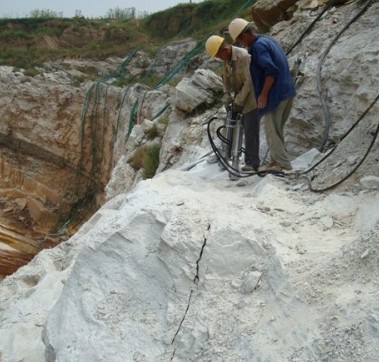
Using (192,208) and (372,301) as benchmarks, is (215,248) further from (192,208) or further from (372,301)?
(372,301)


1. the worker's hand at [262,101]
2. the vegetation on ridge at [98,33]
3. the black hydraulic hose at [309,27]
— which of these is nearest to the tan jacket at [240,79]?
the worker's hand at [262,101]

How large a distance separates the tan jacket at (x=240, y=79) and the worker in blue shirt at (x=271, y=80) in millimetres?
59

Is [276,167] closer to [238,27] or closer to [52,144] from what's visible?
[238,27]

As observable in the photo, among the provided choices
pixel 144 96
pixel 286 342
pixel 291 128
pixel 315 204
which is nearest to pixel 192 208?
pixel 315 204

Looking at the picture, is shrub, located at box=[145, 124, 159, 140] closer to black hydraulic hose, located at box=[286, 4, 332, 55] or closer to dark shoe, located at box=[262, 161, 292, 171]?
black hydraulic hose, located at box=[286, 4, 332, 55]

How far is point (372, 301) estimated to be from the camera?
7.80 ft

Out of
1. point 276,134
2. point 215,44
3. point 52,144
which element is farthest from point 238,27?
point 52,144

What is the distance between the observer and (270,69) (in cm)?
457

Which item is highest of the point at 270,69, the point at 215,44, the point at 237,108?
the point at 215,44

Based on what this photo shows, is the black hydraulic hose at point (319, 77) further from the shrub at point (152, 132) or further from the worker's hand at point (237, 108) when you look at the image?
the shrub at point (152, 132)

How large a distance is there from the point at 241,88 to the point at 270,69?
461mm

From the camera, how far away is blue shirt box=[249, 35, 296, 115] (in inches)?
180

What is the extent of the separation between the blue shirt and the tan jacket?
2.2 inches

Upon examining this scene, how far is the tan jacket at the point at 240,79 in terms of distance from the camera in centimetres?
478
